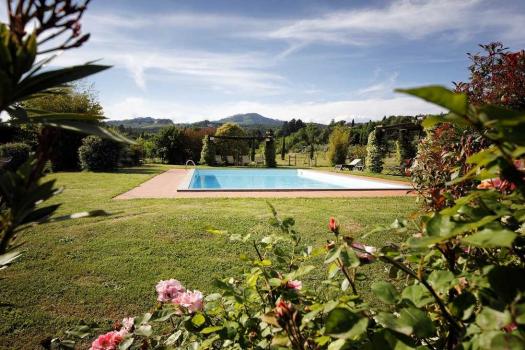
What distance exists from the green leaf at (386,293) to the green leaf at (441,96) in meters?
0.50

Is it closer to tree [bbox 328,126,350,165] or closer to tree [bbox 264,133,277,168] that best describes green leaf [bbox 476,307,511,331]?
tree [bbox 264,133,277,168]

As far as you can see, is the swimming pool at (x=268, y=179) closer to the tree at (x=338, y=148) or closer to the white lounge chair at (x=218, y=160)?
the white lounge chair at (x=218, y=160)

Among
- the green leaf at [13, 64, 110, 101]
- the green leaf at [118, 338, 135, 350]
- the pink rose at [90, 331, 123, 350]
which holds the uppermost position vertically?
the green leaf at [13, 64, 110, 101]

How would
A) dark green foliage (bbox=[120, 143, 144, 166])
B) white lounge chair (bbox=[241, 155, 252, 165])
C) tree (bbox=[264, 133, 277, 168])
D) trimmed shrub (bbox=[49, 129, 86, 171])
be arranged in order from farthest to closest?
white lounge chair (bbox=[241, 155, 252, 165]) < tree (bbox=[264, 133, 277, 168]) < dark green foliage (bbox=[120, 143, 144, 166]) < trimmed shrub (bbox=[49, 129, 86, 171])

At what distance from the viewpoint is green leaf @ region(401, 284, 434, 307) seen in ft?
Result: 2.62

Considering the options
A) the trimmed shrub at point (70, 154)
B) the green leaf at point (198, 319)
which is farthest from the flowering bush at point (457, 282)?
the trimmed shrub at point (70, 154)

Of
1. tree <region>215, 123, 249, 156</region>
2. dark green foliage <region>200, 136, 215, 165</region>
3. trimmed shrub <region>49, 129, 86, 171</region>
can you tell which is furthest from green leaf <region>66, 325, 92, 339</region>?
tree <region>215, 123, 249, 156</region>

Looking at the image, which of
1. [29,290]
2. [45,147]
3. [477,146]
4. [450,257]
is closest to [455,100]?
[450,257]

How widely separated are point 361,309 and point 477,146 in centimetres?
405

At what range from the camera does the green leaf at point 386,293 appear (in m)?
0.82

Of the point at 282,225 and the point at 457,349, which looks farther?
the point at 282,225

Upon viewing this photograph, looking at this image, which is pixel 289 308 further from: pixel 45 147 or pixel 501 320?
pixel 45 147

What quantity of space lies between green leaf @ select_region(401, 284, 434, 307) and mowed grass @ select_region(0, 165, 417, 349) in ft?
3.68

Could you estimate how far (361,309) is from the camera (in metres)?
0.83
